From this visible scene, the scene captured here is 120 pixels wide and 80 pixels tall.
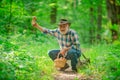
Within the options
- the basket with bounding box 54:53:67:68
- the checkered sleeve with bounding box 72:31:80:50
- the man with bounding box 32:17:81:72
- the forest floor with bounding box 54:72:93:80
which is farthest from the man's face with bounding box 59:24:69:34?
the forest floor with bounding box 54:72:93:80

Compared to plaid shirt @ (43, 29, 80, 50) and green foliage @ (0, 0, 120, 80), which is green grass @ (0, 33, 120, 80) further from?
plaid shirt @ (43, 29, 80, 50)

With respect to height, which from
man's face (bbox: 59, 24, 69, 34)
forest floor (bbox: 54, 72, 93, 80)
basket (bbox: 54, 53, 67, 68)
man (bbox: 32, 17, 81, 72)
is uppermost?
man's face (bbox: 59, 24, 69, 34)

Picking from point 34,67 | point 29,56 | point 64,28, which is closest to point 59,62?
point 64,28

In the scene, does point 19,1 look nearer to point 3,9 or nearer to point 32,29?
point 3,9

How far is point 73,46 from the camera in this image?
32.1 ft

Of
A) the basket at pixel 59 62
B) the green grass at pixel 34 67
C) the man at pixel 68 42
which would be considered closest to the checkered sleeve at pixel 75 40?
the man at pixel 68 42

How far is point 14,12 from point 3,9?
80 centimetres

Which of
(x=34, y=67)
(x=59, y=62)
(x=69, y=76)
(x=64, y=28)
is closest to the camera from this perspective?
(x=34, y=67)

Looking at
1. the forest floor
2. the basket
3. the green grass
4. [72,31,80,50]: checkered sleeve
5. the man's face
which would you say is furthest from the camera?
the man's face

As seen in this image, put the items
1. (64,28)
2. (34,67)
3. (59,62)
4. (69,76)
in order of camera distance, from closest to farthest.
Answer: (34,67) → (69,76) → (59,62) → (64,28)

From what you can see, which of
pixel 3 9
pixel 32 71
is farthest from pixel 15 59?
pixel 3 9

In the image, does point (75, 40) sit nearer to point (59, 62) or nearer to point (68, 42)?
point (68, 42)

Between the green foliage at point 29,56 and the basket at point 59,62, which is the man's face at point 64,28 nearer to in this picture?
the basket at point 59,62

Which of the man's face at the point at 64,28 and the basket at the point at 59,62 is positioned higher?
the man's face at the point at 64,28
